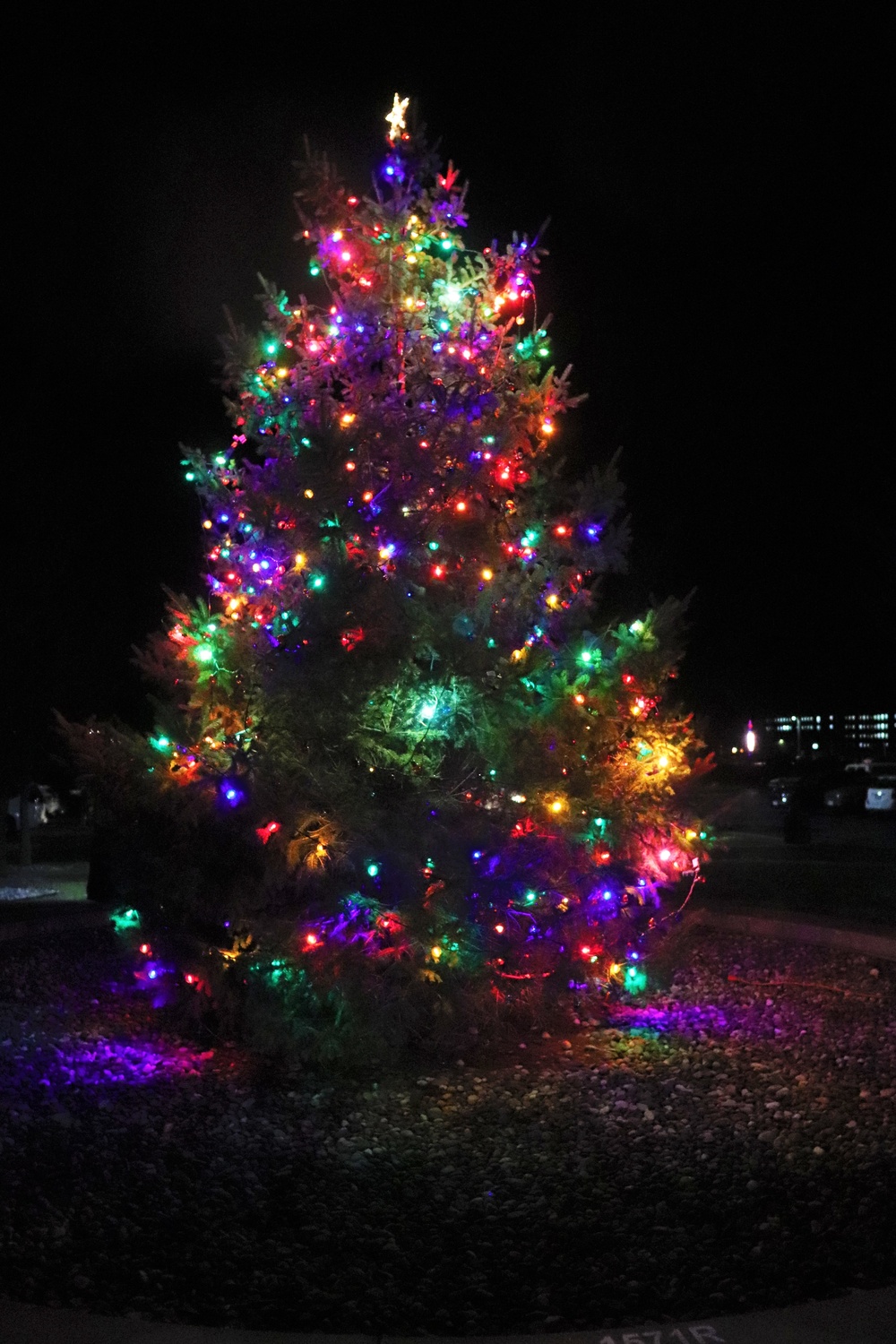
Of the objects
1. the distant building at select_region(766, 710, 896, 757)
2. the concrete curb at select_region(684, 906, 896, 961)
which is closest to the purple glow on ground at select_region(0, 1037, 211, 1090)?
the concrete curb at select_region(684, 906, 896, 961)

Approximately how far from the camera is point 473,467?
7164 mm

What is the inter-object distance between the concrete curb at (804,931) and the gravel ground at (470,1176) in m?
1.70

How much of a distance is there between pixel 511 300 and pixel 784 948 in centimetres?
536

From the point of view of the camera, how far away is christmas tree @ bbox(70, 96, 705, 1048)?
22.1ft

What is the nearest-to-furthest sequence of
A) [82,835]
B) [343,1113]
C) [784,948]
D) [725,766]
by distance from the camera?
[343,1113] → [784,948] → [82,835] → [725,766]

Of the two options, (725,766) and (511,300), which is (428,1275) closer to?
(511,300)

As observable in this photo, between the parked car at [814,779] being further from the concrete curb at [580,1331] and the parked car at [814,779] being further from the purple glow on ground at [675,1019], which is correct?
the concrete curb at [580,1331]

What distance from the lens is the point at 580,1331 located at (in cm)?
360

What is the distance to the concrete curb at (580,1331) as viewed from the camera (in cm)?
352

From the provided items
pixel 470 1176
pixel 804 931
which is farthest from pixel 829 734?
pixel 470 1176

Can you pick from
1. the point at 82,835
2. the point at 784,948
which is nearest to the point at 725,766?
the point at 82,835

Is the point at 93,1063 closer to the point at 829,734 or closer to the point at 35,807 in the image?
the point at 35,807

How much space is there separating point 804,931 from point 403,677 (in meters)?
4.95

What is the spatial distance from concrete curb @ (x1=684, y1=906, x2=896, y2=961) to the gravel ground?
170 cm
